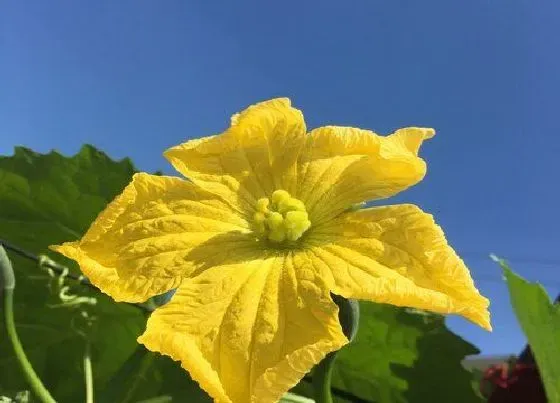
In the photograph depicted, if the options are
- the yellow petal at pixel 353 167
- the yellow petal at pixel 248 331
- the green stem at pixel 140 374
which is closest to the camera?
the yellow petal at pixel 248 331

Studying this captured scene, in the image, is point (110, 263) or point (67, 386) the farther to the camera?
point (67, 386)

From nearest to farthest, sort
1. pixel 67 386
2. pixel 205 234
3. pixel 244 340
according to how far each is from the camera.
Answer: pixel 244 340, pixel 205 234, pixel 67 386

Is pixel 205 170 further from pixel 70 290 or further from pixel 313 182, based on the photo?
pixel 70 290

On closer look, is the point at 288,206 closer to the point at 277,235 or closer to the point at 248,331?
the point at 277,235

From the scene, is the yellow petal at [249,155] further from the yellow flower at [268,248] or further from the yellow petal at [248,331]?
the yellow petal at [248,331]

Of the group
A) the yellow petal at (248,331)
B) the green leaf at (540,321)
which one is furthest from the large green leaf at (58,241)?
the green leaf at (540,321)

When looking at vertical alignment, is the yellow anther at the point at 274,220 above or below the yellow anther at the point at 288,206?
below

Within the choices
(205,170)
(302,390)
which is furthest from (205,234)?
(302,390)
